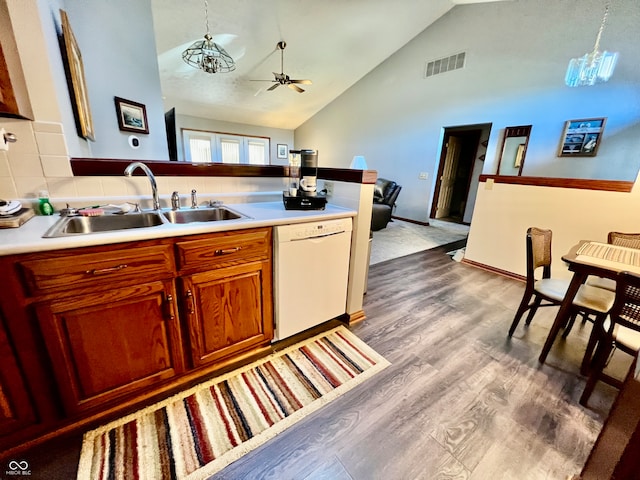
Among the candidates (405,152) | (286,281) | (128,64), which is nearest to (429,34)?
(405,152)

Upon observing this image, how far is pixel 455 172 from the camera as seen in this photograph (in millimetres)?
6141

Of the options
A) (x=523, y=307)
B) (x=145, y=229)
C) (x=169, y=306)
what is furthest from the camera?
(x=523, y=307)

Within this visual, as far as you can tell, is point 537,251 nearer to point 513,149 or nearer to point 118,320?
point 118,320

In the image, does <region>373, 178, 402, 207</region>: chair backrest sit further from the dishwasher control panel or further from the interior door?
the dishwasher control panel

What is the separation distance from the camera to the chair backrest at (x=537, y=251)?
5.53 ft

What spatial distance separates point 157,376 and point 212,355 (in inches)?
10.5

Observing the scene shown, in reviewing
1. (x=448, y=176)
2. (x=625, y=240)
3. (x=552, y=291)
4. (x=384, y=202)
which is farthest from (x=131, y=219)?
(x=448, y=176)

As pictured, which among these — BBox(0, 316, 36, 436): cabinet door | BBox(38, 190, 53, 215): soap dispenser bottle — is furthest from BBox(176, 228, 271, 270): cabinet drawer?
BBox(38, 190, 53, 215): soap dispenser bottle

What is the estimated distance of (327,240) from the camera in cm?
166

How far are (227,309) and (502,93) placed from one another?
5438 millimetres

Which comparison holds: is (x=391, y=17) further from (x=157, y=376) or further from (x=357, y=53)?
(x=157, y=376)

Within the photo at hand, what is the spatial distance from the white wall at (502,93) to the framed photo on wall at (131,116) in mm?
4902

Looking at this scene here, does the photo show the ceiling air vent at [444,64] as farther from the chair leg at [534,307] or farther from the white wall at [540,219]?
the chair leg at [534,307]

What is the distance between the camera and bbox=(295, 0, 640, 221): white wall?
3.28 m
